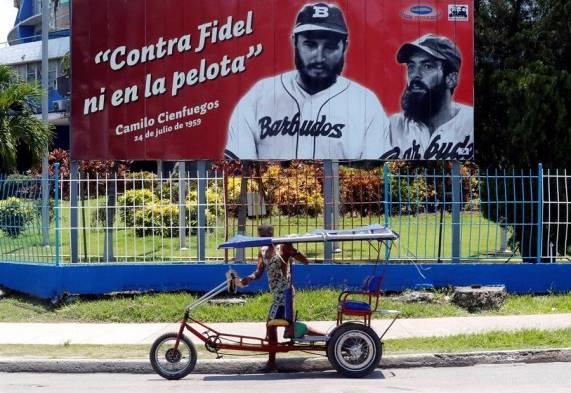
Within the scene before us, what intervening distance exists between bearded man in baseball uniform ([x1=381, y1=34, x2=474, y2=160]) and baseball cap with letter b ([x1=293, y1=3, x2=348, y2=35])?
1.11 meters

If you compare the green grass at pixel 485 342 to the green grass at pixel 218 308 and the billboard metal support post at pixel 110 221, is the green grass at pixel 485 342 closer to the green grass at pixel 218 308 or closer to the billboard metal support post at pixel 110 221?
the green grass at pixel 218 308

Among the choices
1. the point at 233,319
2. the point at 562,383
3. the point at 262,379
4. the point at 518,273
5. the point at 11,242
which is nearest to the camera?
the point at 562,383

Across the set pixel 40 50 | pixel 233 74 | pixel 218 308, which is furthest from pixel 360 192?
pixel 40 50

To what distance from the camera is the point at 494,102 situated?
15.8 metres

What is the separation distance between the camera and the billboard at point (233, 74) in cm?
1425

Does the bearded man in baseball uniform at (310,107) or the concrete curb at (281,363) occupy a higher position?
the bearded man in baseball uniform at (310,107)

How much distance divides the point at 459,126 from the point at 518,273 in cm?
253

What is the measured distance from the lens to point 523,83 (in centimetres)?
1425

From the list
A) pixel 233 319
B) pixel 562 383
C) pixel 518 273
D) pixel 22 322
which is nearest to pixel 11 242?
pixel 22 322

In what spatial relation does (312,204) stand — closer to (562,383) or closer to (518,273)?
(518,273)

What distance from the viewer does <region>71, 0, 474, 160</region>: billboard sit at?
1425 cm

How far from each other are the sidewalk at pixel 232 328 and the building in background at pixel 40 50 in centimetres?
2665

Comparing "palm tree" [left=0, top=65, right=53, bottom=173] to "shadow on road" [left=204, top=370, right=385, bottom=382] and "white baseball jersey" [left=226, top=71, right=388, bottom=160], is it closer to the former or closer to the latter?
"white baseball jersey" [left=226, top=71, right=388, bottom=160]

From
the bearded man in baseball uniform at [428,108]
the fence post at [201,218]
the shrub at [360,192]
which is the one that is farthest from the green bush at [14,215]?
the bearded man in baseball uniform at [428,108]
